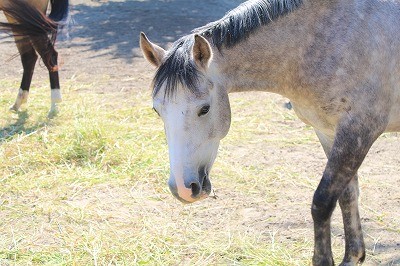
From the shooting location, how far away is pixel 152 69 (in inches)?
327

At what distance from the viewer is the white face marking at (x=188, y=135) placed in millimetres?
2967

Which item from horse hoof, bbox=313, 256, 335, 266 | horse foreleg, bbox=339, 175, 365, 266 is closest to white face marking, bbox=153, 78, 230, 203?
horse hoof, bbox=313, 256, 335, 266

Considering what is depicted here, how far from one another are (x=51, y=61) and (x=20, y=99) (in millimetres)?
590

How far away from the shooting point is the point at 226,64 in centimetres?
319

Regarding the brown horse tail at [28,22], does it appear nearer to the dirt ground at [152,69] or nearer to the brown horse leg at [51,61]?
the brown horse leg at [51,61]

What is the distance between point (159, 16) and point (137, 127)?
17.2 feet

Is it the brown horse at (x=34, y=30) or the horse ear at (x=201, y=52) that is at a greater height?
the horse ear at (x=201, y=52)

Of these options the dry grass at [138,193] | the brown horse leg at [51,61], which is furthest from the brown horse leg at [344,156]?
the brown horse leg at [51,61]

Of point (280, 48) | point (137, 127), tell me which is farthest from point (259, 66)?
point (137, 127)

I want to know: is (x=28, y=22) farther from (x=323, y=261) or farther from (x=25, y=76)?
(x=323, y=261)

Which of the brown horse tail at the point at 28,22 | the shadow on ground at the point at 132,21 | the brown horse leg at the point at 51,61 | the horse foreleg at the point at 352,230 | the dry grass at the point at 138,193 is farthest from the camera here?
the shadow on ground at the point at 132,21

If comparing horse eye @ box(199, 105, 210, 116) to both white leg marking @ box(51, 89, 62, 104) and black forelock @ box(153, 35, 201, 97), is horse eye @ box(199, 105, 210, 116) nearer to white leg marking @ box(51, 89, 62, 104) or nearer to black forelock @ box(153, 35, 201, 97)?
black forelock @ box(153, 35, 201, 97)

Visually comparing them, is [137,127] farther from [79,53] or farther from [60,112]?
[79,53]

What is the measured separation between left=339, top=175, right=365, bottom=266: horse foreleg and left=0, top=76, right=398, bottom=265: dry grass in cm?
18
